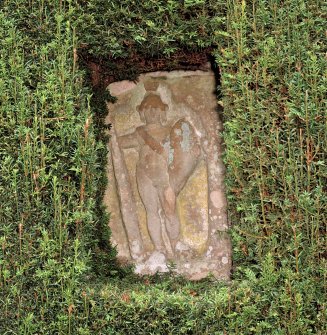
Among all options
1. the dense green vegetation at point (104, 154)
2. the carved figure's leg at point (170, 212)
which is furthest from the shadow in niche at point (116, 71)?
the carved figure's leg at point (170, 212)

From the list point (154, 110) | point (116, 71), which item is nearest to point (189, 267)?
point (154, 110)

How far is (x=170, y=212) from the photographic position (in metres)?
4.64

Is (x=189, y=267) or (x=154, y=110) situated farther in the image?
(x=154, y=110)

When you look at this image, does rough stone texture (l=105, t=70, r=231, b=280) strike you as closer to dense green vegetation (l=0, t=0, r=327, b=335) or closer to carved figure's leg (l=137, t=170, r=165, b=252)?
carved figure's leg (l=137, t=170, r=165, b=252)

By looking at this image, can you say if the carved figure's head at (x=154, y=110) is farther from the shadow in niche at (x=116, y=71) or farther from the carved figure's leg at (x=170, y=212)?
the carved figure's leg at (x=170, y=212)

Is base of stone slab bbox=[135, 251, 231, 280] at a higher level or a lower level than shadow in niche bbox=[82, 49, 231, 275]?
lower

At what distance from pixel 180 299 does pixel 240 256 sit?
45cm

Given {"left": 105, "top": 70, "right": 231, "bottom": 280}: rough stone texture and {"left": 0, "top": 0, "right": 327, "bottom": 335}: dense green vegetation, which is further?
{"left": 105, "top": 70, "right": 231, "bottom": 280}: rough stone texture

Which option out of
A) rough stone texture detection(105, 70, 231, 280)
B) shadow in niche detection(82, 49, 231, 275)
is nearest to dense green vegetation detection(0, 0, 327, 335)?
shadow in niche detection(82, 49, 231, 275)

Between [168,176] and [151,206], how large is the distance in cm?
22

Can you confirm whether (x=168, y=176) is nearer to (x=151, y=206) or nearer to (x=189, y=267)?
(x=151, y=206)

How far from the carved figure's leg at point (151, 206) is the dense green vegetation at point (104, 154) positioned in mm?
275

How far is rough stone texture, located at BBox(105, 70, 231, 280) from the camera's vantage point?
15.1 ft

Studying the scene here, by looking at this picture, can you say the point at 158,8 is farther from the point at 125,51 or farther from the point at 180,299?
the point at 180,299
